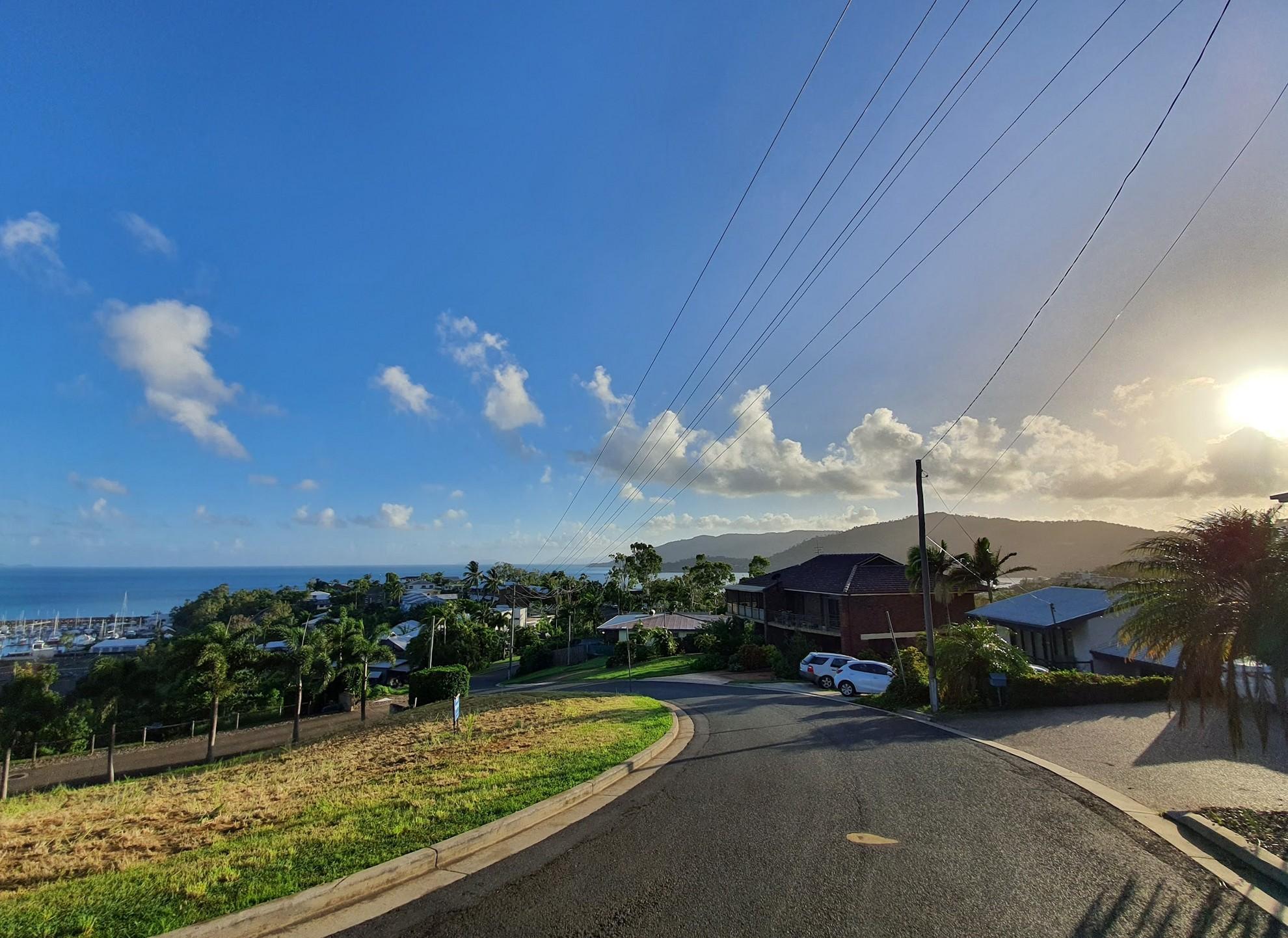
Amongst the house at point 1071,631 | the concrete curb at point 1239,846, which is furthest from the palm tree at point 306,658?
the house at point 1071,631

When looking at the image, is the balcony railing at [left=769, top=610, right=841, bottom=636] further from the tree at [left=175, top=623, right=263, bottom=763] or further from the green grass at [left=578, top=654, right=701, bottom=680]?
the tree at [left=175, top=623, right=263, bottom=763]

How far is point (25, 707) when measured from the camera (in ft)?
82.1

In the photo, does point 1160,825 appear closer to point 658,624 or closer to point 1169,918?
point 1169,918

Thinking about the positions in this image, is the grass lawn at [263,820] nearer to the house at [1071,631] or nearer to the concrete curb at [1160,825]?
the concrete curb at [1160,825]

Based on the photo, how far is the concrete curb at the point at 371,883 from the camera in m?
5.18

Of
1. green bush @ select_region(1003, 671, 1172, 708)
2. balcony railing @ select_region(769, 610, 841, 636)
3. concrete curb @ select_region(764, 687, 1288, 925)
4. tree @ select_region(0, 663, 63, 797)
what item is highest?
concrete curb @ select_region(764, 687, 1288, 925)

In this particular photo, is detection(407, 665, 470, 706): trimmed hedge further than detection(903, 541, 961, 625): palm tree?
No

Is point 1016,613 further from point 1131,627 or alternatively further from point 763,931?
point 763,931

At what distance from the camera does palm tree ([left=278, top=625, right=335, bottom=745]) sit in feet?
102

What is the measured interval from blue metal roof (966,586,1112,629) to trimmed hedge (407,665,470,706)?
3195cm

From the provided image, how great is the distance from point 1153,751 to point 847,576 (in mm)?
29508

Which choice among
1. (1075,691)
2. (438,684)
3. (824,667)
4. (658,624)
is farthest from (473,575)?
(1075,691)

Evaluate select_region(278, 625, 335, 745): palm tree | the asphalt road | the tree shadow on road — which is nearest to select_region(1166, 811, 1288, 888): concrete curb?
the asphalt road

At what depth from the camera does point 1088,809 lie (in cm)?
865
